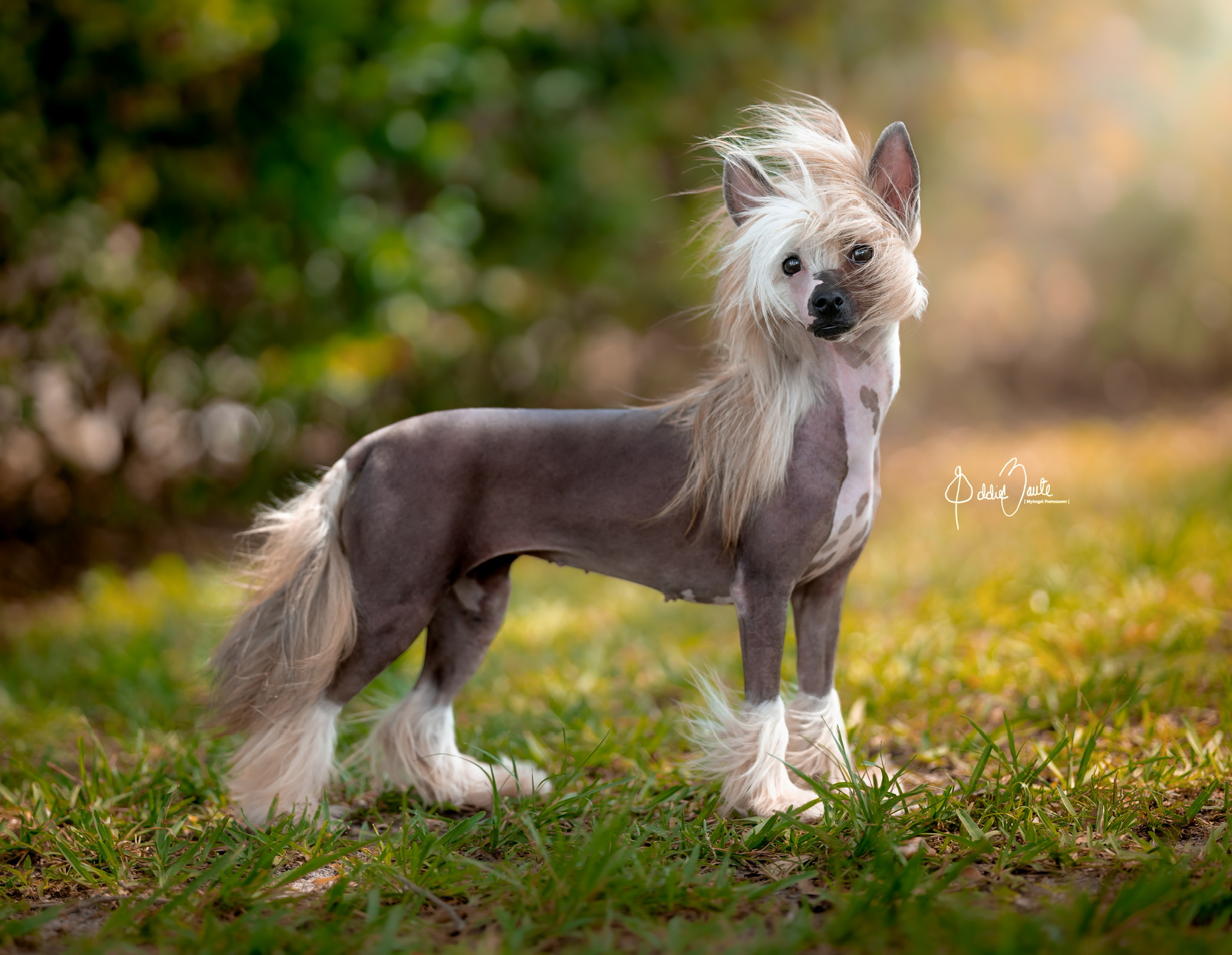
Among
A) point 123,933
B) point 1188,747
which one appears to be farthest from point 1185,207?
point 123,933

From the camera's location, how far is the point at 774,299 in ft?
7.64

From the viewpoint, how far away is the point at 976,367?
10508 millimetres

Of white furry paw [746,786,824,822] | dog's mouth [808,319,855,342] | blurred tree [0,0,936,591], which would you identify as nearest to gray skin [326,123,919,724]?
dog's mouth [808,319,855,342]

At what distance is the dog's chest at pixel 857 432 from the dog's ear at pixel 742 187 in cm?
43

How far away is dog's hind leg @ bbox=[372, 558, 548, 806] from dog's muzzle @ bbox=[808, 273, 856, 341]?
109 centimetres

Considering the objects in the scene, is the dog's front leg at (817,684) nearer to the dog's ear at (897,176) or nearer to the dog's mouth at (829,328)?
the dog's mouth at (829,328)

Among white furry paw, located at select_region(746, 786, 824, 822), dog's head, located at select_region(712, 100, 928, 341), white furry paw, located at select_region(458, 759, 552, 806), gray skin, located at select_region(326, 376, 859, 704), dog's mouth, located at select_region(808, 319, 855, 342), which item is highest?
dog's head, located at select_region(712, 100, 928, 341)

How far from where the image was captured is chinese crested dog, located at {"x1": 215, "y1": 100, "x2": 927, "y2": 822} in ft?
7.80

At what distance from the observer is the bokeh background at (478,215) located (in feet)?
18.6

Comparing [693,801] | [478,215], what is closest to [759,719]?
[693,801]

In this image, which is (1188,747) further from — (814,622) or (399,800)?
(399,800)

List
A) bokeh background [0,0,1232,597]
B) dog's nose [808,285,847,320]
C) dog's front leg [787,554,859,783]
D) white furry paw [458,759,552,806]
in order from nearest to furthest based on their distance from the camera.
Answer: dog's nose [808,285,847,320], dog's front leg [787,554,859,783], white furry paw [458,759,552,806], bokeh background [0,0,1232,597]

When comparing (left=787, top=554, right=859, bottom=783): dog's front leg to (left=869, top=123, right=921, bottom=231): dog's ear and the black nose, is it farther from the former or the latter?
(left=869, top=123, right=921, bottom=231): dog's ear

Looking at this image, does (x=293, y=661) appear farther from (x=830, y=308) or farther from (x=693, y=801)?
Result: (x=830, y=308)
